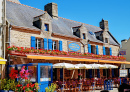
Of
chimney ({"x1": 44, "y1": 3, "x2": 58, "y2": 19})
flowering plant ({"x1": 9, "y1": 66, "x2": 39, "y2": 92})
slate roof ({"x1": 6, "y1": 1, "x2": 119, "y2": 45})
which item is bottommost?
flowering plant ({"x1": 9, "y1": 66, "x2": 39, "y2": 92})

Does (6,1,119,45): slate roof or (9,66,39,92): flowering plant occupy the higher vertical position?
(6,1,119,45): slate roof

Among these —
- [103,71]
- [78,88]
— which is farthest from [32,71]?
[103,71]

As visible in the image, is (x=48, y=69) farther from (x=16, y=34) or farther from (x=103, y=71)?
(x=103, y=71)

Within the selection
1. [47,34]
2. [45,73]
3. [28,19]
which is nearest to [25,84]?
[45,73]

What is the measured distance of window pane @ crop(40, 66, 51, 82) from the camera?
37.9 ft

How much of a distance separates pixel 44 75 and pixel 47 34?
6.23 meters

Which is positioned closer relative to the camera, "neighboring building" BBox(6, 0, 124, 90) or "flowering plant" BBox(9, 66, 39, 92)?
"flowering plant" BBox(9, 66, 39, 92)

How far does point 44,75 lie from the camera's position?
1170cm

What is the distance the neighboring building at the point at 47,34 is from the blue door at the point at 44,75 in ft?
6.29

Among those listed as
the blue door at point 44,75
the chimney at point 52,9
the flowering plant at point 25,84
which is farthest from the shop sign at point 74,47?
the flowering plant at point 25,84

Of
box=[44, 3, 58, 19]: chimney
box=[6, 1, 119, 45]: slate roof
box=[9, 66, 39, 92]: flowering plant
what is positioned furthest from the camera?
box=[44, 3, 58, 19]: chimney

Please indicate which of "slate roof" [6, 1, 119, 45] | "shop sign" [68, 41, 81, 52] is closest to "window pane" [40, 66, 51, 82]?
"slate roof" [6, 1, 119, 45]

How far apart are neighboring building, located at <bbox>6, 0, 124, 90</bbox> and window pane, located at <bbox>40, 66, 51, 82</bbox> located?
1904 millimetres

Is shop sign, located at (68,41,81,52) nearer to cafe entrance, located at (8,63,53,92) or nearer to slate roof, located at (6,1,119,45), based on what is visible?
slate roof, located at (6,1,119,45)
